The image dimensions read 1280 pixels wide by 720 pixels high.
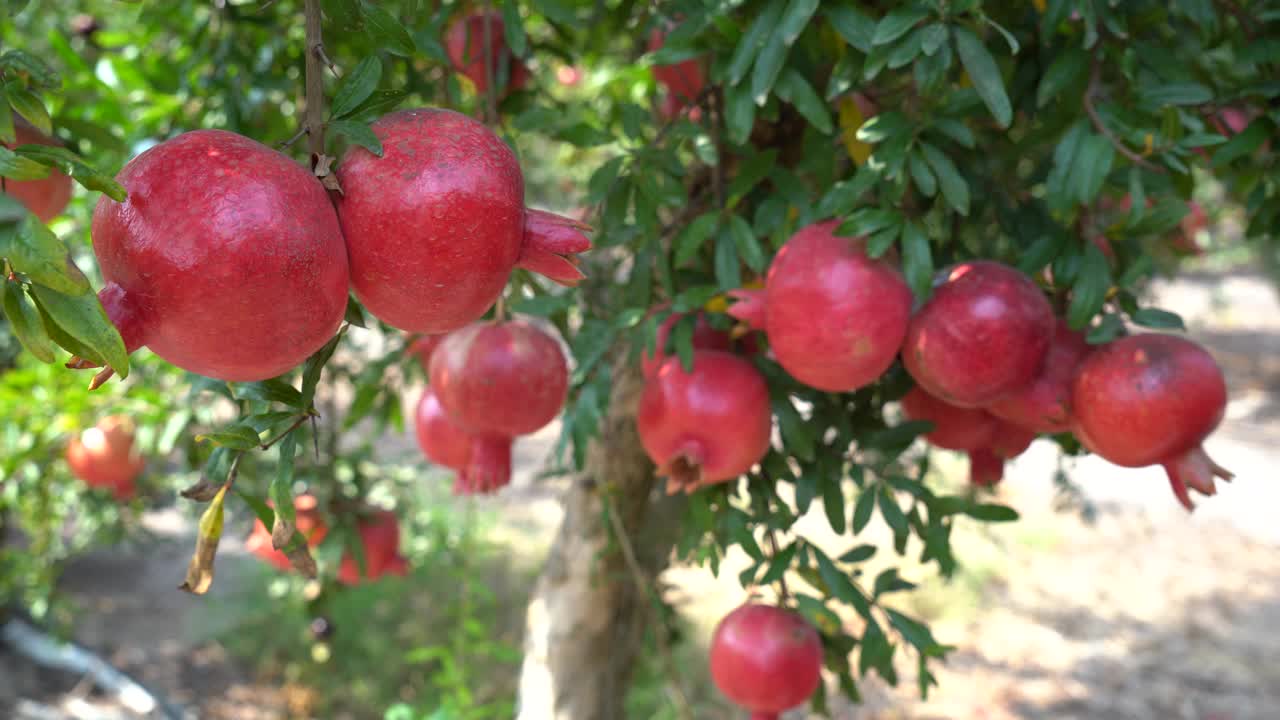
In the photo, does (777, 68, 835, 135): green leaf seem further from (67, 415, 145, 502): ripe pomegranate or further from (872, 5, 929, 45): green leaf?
(67, 415, 145, 502): ripe pomegranate

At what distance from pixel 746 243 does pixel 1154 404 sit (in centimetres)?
41

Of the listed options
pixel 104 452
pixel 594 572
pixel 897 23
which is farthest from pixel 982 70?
pixel 104 452

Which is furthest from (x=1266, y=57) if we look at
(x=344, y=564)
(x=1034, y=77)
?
(x=344, y=564)

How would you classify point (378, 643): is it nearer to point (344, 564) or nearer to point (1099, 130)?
point (344, 564)

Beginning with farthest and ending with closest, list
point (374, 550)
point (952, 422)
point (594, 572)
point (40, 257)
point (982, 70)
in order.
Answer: point (374, 550) → point (594, 572) → point (952, 422) → point (982, 70) → point (40, 257)

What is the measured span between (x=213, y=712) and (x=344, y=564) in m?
1.83

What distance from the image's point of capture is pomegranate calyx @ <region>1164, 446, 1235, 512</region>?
0.83m

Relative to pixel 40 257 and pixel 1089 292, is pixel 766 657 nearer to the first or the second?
pixel 1089 292

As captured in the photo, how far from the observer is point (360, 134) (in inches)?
18.5

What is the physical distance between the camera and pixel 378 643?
3348mm

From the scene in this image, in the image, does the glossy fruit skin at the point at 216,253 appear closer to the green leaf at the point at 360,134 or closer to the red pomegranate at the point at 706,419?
the green leaf at the point at 360,134

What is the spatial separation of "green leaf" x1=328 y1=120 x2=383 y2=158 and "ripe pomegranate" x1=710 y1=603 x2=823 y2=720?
846mm

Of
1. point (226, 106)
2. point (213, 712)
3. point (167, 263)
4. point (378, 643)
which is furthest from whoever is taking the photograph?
point (378, 643)

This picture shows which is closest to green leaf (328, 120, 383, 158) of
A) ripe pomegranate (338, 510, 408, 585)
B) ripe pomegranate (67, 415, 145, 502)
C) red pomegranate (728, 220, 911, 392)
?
red pomegranate (728, 220, 911, 392)
